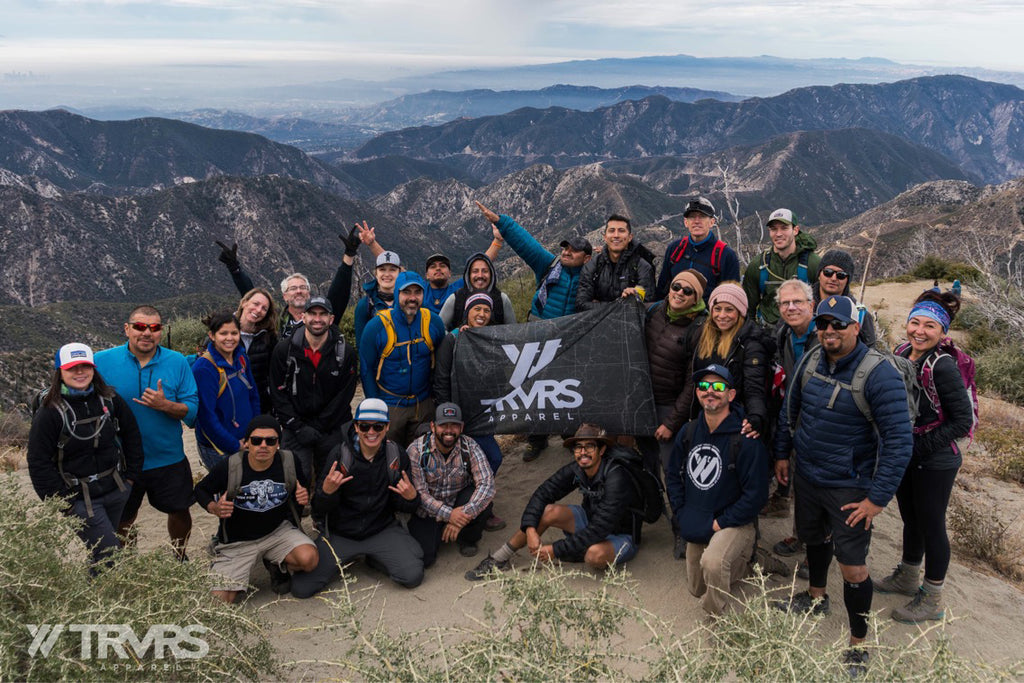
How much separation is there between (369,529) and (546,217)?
152 meters

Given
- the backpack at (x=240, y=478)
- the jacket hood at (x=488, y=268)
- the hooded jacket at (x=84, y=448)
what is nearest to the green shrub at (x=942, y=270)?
the jacket hood at (x=488, y=268)

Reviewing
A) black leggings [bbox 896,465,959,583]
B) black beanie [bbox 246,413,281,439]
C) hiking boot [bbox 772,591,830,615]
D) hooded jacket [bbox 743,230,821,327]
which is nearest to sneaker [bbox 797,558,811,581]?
hiking boot [bbox 772,591,830,615]

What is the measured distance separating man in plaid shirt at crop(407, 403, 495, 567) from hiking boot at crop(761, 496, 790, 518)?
308cm

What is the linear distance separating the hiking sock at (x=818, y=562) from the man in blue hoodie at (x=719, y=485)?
0.46 meters

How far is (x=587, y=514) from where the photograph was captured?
6363 millimetres

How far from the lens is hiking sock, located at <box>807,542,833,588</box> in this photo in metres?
5.22

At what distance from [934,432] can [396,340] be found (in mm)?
4891

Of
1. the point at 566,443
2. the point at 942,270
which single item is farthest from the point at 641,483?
the point at 942,270

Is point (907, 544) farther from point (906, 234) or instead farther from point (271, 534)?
point (906, 234)

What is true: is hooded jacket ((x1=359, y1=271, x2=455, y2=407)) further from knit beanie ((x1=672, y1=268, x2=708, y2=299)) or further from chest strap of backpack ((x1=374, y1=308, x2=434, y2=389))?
knit beanie ((x1=672, y1=268, x2=708, y2=299))

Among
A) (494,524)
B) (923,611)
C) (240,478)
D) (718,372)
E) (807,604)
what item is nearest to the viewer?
(718,372)

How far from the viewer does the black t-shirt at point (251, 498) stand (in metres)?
5.85

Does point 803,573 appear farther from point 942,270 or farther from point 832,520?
point 942,270

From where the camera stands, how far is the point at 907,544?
18.4ft
